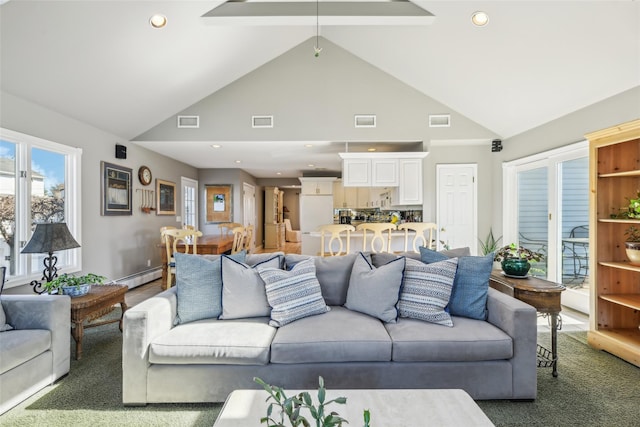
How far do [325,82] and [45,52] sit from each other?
346 cm

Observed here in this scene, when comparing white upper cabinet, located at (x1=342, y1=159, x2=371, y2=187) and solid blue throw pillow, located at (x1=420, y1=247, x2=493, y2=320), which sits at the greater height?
white upper cabinet, located at (x1=342, y1=159, x2=371, y2=187)

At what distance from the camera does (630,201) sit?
269 cm

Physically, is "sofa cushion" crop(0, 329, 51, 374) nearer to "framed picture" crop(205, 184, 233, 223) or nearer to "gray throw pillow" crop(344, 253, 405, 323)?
"gray throw pillow" crop(344, 253, 405, 323)

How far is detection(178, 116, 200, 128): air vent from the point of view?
5223 mm

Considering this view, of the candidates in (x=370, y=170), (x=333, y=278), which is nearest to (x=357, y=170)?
(x=370, y=170)

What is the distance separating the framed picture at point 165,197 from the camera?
20.4ft

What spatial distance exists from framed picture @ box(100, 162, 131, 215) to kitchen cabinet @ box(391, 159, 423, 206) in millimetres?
4421

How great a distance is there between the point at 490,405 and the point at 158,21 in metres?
4.34

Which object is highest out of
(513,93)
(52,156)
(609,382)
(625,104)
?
(513,93)

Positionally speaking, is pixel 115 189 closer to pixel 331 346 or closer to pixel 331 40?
pixel 331 40

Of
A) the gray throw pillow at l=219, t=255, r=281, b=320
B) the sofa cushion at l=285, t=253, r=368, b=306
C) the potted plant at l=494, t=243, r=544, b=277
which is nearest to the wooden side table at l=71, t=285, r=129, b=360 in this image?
the gray throw pillow at l=219, t=255, r=281, b=320

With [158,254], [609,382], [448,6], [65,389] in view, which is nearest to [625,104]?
[448,6]

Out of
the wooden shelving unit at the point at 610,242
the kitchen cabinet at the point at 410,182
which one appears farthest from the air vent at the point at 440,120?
the wooden shelving unit at the point at 610,242

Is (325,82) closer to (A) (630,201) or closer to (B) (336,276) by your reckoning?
(B) (336,276)
